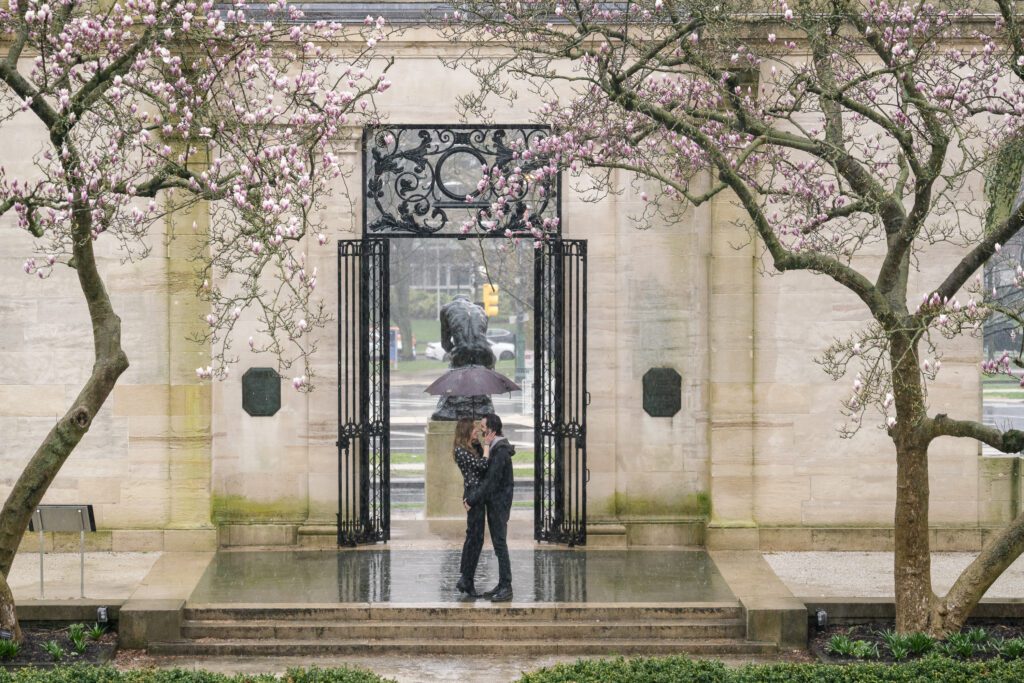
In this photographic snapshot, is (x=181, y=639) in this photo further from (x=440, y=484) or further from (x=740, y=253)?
(x=740, y=253)

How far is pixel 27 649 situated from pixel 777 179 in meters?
9.27

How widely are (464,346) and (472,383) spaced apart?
2629 mm

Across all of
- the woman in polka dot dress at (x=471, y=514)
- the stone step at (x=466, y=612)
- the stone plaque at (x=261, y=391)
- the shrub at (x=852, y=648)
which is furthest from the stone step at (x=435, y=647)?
the stone plaque at (x=261, y=391)

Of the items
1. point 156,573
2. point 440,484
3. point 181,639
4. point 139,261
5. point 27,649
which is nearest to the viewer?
point 27,649

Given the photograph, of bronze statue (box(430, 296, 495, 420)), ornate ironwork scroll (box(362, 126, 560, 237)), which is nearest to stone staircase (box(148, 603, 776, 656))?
ornate ironwork scroll (box(362, 126, 560, 237))

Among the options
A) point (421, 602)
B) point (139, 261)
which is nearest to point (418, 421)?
point (139, 261)

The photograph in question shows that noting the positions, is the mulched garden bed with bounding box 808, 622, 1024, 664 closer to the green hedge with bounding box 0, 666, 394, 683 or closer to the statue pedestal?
the green hedge with bounding box 0, 666, 394, 683

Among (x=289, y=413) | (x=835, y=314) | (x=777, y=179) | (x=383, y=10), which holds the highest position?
(x=383, y=10)

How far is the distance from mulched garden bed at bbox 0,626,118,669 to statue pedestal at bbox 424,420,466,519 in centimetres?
590

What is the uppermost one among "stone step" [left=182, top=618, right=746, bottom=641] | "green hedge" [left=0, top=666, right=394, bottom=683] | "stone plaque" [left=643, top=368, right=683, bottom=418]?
"stone plaque" [left=643, top=368, right=683, bottom=418]

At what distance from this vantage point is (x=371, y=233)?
17125 mm

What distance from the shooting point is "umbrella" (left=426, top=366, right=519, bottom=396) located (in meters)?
16.5

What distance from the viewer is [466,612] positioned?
14.2 m

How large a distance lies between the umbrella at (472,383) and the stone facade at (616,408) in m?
1.27
